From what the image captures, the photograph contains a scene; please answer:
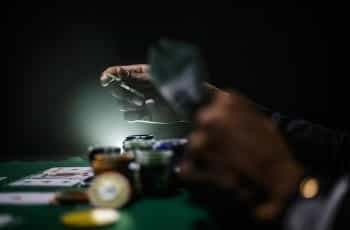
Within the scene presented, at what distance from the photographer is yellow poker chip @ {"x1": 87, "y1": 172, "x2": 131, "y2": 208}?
1.16 metres

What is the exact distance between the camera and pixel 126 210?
1.16 m

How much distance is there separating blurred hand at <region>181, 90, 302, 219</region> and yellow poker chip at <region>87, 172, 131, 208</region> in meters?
0.39

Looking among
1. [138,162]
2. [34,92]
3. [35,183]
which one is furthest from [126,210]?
[34,92]

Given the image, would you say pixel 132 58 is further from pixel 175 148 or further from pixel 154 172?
pixel 154 172

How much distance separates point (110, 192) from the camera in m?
1.18

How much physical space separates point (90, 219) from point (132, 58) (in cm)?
278

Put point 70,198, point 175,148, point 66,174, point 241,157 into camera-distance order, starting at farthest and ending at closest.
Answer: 1. point 66,174
2. point 175,148
3. point 70,198
4. point 241,157

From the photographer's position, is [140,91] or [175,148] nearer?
[175,148]

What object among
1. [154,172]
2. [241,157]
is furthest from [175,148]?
[241,157]

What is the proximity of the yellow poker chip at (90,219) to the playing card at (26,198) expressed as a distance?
310 millimetres

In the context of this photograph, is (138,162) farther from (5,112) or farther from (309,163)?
(5,112)

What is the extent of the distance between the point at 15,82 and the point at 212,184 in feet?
11.3

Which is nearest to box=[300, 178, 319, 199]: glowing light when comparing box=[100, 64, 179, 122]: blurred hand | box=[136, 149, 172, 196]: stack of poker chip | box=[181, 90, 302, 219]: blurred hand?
box=[181, 90, 302, 219]: blurred hand

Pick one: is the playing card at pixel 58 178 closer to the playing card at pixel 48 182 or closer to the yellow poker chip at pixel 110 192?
the playing card at pixel 48 182
